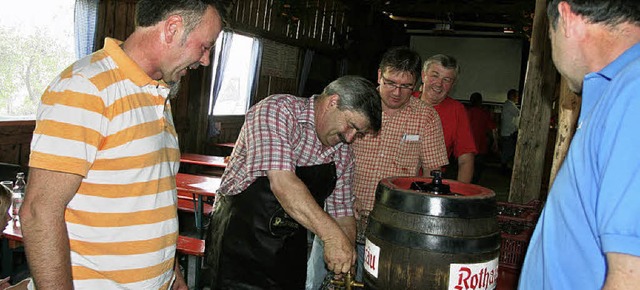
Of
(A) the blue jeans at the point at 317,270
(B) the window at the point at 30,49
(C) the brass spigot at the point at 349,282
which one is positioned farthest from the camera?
(B) the window at the point at 30,49

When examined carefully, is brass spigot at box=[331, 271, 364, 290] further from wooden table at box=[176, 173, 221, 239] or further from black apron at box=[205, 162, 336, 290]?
wooden table at box=[176, 173, 221, 239]

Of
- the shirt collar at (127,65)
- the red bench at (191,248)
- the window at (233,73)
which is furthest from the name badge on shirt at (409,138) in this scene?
the window at (233,73)

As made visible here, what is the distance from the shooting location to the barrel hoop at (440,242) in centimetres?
177

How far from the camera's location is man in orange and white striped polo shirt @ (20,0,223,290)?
1.45 m

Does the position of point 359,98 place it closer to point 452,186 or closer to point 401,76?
point 452,186

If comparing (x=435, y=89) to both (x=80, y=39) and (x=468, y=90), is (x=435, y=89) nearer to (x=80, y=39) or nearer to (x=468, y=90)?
(x=80, y=39)

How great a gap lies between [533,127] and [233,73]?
6.28 metres

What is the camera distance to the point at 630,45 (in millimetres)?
1201

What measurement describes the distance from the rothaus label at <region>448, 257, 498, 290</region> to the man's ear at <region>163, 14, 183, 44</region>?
112cm

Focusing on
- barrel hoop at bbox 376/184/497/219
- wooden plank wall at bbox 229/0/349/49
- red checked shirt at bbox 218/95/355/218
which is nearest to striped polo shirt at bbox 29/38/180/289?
red checked shirt at bbox 218/95/355/218

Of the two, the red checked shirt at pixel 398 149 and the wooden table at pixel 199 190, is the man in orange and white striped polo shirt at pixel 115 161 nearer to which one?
the red checked shirt at pixel 398 149

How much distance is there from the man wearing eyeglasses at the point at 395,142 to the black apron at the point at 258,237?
0.56 m

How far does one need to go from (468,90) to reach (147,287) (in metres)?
15.6

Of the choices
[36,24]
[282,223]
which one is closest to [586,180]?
[282,223]
